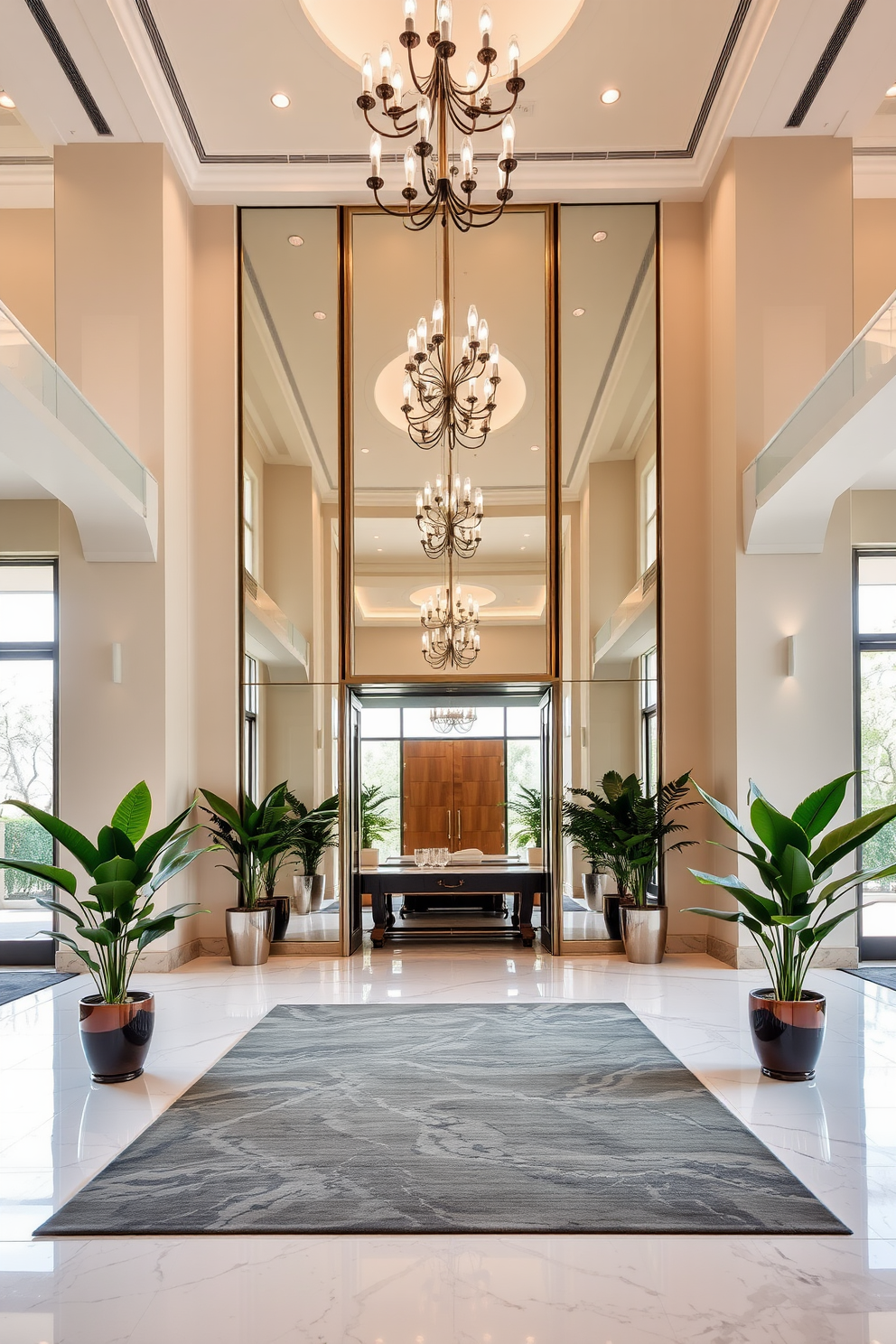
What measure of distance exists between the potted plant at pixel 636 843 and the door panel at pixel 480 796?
526 cm

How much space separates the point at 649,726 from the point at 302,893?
3.25 m

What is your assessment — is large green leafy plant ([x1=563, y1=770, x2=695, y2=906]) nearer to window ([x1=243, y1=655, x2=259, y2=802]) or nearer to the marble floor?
window ([x1=243, y1=655, x2=259, y2=802])

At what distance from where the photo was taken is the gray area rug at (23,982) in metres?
6.93

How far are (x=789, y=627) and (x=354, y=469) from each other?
382 cm

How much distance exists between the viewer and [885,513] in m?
8.71

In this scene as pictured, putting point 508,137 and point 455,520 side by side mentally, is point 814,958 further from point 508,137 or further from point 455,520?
point 508,137

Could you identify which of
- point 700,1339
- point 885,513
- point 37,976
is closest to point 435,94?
point 700,1339

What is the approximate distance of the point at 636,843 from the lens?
8148 millimetres

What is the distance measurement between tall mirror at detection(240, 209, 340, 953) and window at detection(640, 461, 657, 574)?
2625 mm

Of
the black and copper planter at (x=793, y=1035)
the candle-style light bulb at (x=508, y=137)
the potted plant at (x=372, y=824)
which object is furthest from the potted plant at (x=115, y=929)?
the potted plant at (x=372, y=824)

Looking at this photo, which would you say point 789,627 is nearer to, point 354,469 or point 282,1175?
point 354,469

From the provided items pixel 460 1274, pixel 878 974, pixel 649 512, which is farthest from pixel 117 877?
pixel 649 512

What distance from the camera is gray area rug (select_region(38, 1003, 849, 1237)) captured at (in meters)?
3.06

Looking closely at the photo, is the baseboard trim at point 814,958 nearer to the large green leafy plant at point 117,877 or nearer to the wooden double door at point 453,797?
the large green leafy plant at point 117,877
